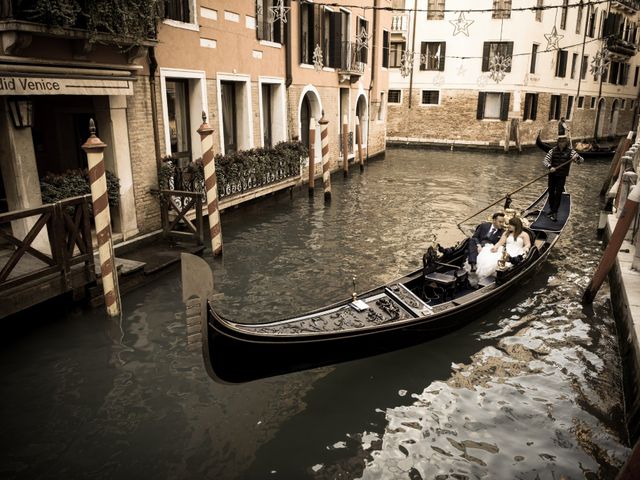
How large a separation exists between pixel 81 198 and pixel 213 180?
2088 millimetres

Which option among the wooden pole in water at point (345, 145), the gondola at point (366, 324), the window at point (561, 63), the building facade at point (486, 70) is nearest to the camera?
the gondola at point (366, 324)

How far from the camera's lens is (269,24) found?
10500 mm

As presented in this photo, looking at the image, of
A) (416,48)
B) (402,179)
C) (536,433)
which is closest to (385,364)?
(536,433)

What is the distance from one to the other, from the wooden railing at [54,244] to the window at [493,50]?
2014 centimetres

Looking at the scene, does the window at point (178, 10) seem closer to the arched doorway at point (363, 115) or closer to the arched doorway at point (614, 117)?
the arched doorway at point (363, 115)

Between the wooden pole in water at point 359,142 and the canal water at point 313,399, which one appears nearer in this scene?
the canal water at point 313,399

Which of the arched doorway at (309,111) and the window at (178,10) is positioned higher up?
the window at (178,10)

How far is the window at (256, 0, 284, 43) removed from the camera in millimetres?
9945

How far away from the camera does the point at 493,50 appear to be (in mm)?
21906

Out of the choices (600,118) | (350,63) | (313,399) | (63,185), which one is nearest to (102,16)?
(63,185)

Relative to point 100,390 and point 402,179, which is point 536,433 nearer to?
point 100,390

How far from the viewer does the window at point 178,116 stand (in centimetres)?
812

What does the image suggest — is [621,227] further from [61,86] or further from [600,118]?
[600,118]

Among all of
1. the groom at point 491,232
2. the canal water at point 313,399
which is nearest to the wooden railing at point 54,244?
the canal water at point 313,399
